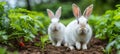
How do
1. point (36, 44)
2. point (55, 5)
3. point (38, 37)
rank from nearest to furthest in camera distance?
1. point (36, 44)
2. point (38, 37)
3. point (55, 5)

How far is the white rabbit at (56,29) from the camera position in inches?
282

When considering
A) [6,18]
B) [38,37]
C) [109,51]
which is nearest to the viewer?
[109,51]

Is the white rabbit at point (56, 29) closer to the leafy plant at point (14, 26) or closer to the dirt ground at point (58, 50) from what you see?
the dirt ground at point (58, 50)

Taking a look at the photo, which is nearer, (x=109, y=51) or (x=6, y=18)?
(x=109, y=51)

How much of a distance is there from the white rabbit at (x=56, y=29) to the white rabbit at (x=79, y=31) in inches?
6.7

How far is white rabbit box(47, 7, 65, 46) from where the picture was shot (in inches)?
282

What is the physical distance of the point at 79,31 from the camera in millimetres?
6750

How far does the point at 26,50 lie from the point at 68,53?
0.67m

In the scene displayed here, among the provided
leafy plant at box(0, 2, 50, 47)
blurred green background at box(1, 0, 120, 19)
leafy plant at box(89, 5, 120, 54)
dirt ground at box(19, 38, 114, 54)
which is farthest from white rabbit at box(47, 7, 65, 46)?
blurred green background at box(1, 0, 120, 19)

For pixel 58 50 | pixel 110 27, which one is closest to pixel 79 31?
pixel 58 50

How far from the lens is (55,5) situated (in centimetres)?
1470

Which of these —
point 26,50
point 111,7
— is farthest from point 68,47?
point 111,7

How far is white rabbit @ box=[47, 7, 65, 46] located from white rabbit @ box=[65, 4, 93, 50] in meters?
0.17

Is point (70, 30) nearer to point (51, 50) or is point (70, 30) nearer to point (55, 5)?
→ point (51, 50)
